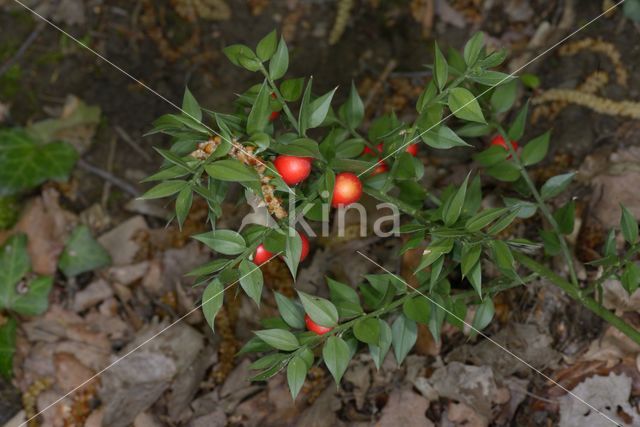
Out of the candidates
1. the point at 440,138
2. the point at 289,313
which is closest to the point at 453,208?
the point at 440,138

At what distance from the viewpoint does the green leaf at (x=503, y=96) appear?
2.67 m

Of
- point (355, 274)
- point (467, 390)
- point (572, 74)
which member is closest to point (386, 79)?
point (572, 74)

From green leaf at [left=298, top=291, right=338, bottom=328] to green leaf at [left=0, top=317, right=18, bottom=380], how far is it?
1.71 m

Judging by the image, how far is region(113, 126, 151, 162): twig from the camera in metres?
3.58

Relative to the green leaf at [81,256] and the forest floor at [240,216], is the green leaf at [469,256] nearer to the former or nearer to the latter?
the forest floor at [240,216]

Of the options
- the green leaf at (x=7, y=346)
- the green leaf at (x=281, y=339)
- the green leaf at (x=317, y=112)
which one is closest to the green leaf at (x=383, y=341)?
the green leaf at (x=281, y=339)

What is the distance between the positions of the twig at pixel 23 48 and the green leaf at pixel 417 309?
2.75 m

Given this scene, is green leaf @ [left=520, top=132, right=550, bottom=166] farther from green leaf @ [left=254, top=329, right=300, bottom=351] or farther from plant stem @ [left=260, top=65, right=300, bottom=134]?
green leaf @ [left=254, top=329, right=300, bottom=351]

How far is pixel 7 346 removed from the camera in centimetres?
305

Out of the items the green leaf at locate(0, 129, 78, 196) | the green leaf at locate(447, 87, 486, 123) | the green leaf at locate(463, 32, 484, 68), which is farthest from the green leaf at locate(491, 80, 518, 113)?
the green leaf at locate(0, 129, 78, 196)

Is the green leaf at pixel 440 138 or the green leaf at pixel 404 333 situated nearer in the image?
the green leaf at pixel 440 138

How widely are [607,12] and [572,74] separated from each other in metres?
0.34

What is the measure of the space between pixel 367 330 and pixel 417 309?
21 cm

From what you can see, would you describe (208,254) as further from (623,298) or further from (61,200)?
(623,298)
